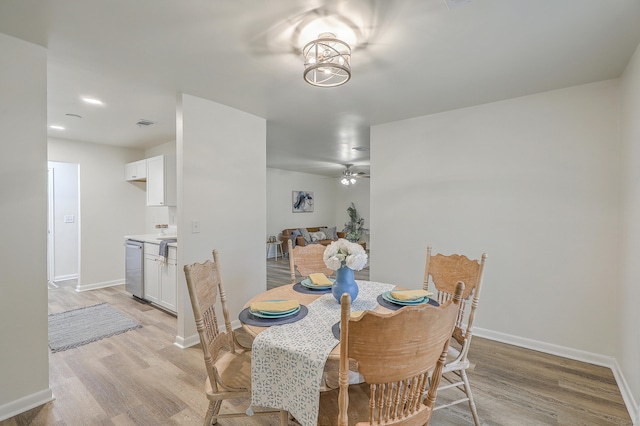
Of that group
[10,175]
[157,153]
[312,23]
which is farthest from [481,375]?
[157,153]

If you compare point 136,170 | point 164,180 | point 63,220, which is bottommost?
point 63,220

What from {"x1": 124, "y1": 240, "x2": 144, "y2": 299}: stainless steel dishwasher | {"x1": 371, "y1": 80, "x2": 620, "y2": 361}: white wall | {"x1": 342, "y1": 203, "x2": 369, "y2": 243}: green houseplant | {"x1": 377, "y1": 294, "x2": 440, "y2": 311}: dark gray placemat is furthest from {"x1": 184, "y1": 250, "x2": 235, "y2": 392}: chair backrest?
{"x1": 342, "y1": 203, "x2": 369, "y2": 243}: green houseplant

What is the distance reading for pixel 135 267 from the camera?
430 centimetres

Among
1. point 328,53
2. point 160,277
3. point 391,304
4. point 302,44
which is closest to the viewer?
point 391,304

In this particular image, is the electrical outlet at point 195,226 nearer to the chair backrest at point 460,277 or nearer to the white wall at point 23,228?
the white wall at point 23,228

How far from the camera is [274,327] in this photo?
4.83ft

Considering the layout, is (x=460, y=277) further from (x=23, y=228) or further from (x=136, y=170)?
(x=136, y=170)

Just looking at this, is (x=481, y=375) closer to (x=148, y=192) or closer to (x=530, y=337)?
(x=530, y=337)

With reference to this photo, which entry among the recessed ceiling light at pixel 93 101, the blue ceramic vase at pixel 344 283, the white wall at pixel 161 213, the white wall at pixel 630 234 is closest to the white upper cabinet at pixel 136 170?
the white wall at pixel 161 213

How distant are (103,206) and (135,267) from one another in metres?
1.60

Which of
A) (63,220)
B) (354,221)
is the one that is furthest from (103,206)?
(354,221)

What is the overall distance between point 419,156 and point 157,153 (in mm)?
4454

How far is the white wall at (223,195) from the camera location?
9.52 ft

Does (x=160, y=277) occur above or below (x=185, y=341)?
above
